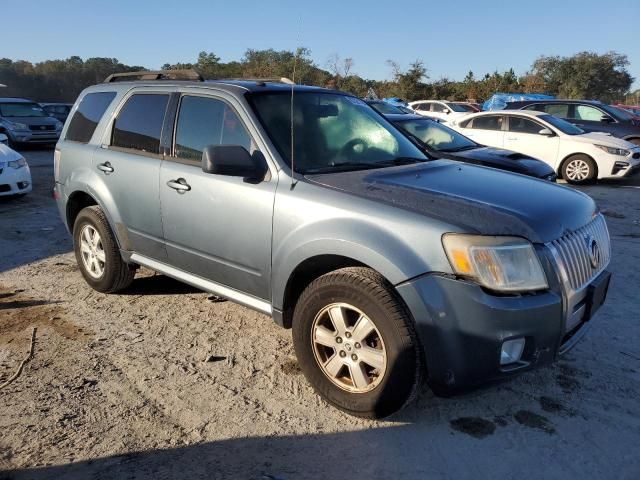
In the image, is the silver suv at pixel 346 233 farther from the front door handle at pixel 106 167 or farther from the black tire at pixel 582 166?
the black tire at pixel 582 166

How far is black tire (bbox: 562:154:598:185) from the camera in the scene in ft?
37.5

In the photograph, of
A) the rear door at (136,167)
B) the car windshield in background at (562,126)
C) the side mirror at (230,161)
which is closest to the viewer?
the side mirror at (230,161)

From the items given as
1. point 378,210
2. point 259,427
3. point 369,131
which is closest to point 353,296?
point 378,210

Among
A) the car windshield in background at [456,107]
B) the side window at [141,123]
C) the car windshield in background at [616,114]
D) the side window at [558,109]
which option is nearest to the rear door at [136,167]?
the side window at [141,123]

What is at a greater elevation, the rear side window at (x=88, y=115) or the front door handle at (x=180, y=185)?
the rear side window at (x=88, y=115)

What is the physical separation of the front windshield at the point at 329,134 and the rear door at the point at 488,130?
8664 mm

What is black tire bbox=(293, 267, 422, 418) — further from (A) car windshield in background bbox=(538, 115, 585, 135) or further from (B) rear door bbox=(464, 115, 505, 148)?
(A) car windshield in background bbox=(538, 115, 585, 135)

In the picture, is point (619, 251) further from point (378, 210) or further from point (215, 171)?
point (215, 171)

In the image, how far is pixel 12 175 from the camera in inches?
348

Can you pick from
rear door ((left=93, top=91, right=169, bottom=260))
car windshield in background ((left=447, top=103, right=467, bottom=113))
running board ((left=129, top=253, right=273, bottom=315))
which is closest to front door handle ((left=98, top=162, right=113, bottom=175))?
rear door ((left=93, top=91, right=169, bottom=260))

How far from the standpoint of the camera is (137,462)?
2.63m

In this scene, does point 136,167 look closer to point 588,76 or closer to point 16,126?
point 16,126

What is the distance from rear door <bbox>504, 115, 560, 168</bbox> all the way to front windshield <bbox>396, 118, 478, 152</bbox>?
3.34 m

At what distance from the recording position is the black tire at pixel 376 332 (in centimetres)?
273
